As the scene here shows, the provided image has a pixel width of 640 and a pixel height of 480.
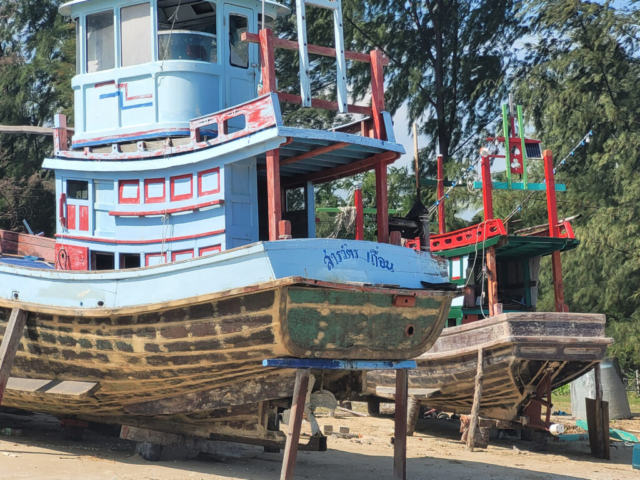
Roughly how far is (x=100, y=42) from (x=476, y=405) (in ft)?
23.1

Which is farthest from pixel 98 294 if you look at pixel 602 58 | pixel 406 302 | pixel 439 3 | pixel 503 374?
pixel 439 3

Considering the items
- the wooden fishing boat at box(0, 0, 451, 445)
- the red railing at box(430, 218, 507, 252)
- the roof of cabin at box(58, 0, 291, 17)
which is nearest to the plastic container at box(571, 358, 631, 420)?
the red railing at box(430, 218, 507, 252)

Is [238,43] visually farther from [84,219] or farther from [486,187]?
[486,187]

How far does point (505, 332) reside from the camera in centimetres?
1311

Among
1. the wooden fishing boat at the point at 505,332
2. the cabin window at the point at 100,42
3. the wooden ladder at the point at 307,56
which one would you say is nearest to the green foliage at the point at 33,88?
the wooden fishing boat at the point at 505,332

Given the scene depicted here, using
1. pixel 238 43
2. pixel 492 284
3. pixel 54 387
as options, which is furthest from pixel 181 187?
pixel 492 284

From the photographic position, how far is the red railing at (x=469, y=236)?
14375 millimetres

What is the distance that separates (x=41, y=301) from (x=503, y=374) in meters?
6.47

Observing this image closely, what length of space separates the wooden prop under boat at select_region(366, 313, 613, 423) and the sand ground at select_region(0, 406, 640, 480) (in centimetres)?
79

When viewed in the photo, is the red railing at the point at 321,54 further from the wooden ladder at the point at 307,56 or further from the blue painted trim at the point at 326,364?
the blue painted trim at the point at 326,364

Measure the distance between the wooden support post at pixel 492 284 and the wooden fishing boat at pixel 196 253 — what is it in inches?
140

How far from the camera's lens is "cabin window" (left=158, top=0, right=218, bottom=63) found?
1112 cm

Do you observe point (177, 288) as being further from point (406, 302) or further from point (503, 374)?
point (503, 374)

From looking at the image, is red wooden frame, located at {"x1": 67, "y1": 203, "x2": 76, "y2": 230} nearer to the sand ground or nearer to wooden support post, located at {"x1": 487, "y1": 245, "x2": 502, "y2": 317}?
the sand ground
